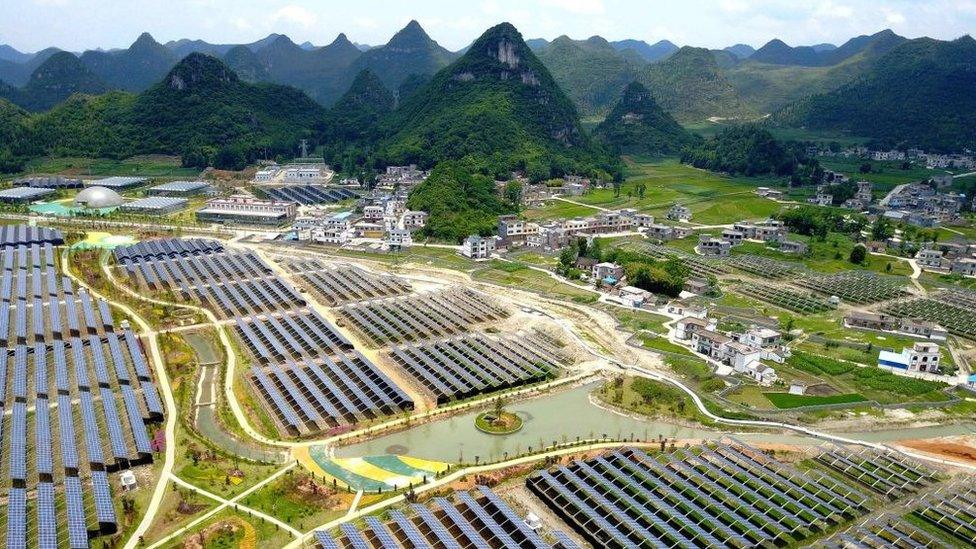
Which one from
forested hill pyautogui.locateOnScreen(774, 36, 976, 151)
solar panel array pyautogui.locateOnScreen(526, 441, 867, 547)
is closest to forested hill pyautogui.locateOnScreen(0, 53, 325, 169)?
solar panel array pyautogui.locateOnScreen(526, 441, 867, 547)

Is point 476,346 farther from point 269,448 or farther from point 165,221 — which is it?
point 165,221

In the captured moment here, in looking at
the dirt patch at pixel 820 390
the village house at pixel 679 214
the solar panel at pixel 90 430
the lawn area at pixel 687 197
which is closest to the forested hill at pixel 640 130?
the lawn area at pixel 687 197

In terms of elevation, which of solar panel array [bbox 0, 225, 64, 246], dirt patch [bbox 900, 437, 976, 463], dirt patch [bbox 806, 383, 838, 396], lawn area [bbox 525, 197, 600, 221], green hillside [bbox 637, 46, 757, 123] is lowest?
dirt patch [bbox 900, 437, 976, 463]

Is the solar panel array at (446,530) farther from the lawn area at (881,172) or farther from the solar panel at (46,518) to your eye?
the lawn area at (881,172)

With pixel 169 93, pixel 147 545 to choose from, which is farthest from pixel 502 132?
pixel 147 545

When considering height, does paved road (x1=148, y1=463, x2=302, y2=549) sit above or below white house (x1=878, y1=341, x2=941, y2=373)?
below

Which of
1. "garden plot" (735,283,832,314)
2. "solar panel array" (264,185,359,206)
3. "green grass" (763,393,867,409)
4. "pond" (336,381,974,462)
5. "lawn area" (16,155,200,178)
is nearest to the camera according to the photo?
"pond" (336,381,974,462)

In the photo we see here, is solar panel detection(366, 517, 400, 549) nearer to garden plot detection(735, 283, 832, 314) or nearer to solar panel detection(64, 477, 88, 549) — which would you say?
solar panel detection(64, 477, 88, 549)
